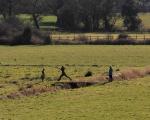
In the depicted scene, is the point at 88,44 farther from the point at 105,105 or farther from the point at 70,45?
the point at 105,105

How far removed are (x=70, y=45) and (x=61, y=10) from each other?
39800 millimetres

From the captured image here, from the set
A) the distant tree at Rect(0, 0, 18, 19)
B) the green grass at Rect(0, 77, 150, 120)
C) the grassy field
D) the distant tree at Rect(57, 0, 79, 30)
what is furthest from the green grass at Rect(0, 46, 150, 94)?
the distant tree at Rect(0, 0, 18, 19)

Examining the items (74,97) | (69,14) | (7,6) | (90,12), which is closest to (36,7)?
(7,6)

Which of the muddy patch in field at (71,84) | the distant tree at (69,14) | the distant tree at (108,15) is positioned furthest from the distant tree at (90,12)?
the muddy patch in field at (71,84)

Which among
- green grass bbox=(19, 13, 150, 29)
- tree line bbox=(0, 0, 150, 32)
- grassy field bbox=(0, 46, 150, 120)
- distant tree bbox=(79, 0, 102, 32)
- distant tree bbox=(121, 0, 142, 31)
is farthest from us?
green grass bbox=(19, 13, 150, 29)

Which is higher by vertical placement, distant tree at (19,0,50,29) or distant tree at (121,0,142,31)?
distant tree at (19,0,50,29)

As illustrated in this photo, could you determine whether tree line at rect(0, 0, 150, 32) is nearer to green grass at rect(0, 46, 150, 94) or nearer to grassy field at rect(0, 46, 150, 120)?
green grass at rect(0, 46, 150, 94)

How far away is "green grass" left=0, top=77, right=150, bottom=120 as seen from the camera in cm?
2159

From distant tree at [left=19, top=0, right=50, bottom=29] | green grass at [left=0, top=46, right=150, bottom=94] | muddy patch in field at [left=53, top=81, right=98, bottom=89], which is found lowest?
muddy patch in field at [left=53, top=81, right=98, bottom=89]

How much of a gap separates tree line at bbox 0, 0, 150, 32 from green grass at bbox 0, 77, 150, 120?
77.9 metres

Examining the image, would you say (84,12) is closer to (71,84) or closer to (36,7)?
(36,7)

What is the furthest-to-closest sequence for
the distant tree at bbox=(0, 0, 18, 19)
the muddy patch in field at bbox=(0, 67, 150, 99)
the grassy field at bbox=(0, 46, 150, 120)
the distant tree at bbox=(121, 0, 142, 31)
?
the distant tree at bbox=(0, 0, 18, 19) → the distant tree at bbox=(121, 0, 142, 31) → the muddy patch in field at bbox=(0, 67, 150, 99) → the grassy field at bbox=(0, 46, 150, 120)

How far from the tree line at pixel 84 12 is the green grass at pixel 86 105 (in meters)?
77.9

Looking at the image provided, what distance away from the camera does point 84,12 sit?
358 feet
